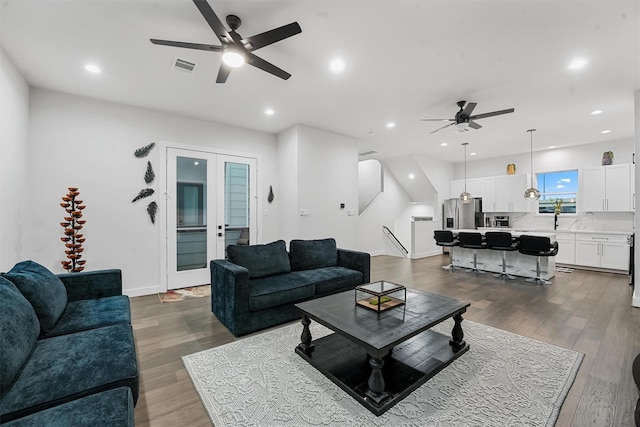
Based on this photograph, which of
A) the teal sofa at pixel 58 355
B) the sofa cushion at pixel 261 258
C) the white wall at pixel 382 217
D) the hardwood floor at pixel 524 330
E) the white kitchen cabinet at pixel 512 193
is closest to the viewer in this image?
the teal sofa at pixel 58 355

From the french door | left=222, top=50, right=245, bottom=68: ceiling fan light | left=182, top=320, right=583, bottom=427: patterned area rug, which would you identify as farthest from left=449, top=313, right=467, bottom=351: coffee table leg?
the french door

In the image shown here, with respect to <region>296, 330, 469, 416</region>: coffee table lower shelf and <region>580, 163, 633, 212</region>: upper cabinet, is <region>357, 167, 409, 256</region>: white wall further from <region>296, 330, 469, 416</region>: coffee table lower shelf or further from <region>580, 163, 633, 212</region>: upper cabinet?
<region>296, 330, 469, 416</region>: coffee table lower shelf

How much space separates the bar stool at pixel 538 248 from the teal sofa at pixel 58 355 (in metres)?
5.94

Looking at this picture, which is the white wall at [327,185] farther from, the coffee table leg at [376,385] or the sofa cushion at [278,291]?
the coffee table leg at [376,385]

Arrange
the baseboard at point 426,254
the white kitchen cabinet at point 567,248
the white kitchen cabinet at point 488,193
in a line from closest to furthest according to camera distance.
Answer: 1. the white kitchen cabinet at point 567,248
2. the baseboard at point 426,254
3. the white kitchen cabinet at point 488,193

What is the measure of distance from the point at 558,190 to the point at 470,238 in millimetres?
3515

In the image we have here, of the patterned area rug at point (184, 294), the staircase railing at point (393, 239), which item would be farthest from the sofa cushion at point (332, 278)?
the staircase railing at point (393, 239)

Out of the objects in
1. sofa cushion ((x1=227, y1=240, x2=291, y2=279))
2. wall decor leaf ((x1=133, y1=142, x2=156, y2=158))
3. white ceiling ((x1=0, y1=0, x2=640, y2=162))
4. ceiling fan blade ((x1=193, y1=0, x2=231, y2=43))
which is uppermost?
white ceiling ((x1=0, y1=0, x2=640, y2=162))

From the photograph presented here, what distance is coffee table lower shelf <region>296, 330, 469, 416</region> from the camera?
1932mm

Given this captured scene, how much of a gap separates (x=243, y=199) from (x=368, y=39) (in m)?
3.68

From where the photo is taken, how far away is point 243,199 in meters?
5.46

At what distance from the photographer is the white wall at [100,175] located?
147 inches

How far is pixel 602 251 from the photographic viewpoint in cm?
595

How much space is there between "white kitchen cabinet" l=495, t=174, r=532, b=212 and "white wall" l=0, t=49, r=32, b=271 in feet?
31.9
